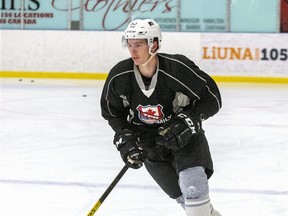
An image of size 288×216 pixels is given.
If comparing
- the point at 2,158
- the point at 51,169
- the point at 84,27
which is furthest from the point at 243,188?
the point at 84,27

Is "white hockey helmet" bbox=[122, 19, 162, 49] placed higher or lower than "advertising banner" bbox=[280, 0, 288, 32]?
higher

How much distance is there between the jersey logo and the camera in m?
2.49

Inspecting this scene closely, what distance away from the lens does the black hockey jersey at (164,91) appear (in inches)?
96.7

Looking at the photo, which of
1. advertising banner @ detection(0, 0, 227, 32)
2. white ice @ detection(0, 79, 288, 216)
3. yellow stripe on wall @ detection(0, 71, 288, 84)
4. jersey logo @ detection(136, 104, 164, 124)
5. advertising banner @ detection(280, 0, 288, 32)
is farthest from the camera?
advertising banner @ detection(0, 0, 227, 32)

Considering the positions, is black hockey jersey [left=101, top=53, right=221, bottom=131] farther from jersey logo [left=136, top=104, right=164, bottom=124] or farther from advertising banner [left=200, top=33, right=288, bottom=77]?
advertising banner [left=200, top=33, right=288, bottom=77]

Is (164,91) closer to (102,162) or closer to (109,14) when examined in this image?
(102,162)

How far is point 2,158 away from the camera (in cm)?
434

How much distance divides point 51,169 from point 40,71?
586 centimetres

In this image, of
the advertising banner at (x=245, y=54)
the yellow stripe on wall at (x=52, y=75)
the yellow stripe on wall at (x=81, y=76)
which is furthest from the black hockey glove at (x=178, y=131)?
the yellow stripe on wall at (x=52, y=75)

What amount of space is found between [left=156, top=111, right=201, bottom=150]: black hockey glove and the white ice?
746 mm

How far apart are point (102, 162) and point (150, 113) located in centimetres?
175

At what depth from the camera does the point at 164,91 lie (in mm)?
2471

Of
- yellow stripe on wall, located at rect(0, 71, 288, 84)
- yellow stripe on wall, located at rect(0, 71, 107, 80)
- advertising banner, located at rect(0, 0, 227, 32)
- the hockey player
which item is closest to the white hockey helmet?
the hockey player

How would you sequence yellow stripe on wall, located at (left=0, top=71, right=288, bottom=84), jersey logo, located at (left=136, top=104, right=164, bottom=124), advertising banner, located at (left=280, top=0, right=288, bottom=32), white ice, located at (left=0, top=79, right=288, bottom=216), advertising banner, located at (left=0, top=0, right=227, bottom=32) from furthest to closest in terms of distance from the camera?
advertising banner, located at (left=0, top=0, right=227, bottom=32)
advertising banner, located at (left=280, top=0, right=288, bottom=32)
yellow stripe on wall, located at (left=0, top=71, right=288, bottom=84)
white ice, located at (left=0, top=79, right=288, bottom=216)
jersey logo, located at (left=136, top=104, right=164, bottom=124)
